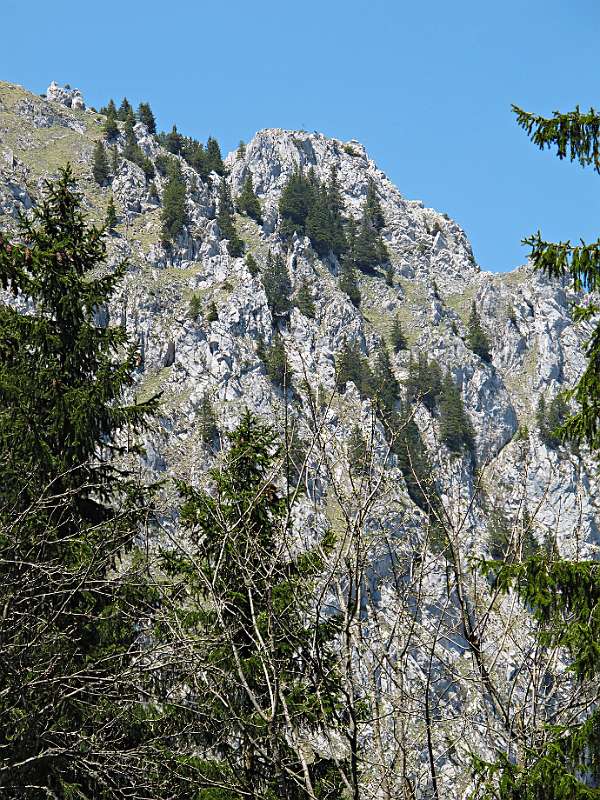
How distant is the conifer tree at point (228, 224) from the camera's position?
372 feet

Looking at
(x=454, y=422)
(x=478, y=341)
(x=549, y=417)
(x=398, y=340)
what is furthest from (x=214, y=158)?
(x=549, y=417)

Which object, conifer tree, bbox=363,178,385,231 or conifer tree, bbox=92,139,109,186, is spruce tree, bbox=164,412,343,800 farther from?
conifer tree, bbox=363,178,385,231

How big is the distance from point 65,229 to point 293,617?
835 cm

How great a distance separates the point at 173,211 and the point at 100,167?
563 inches

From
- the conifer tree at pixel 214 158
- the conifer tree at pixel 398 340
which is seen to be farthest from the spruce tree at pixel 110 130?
the conifer tree at pixel 398 340

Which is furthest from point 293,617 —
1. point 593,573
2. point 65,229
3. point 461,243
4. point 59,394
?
point 461,243

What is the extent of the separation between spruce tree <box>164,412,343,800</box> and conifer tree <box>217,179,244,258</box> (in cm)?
10183

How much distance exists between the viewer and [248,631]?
22.0 feet

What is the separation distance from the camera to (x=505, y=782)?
5570 millimetres

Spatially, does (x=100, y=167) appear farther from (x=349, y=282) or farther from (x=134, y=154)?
(x=349, y=282)

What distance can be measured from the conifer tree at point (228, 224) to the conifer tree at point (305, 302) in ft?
33.5

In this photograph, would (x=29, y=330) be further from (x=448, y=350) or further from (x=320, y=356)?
(x=448, y=350)

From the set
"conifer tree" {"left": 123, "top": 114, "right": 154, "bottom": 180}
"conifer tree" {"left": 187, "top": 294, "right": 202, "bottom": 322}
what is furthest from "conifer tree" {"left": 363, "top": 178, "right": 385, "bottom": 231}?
"conifer tree" {"left": 187, "top": 294, "right": 202, "bottom": 322}

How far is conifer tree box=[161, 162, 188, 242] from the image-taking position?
112 metres
